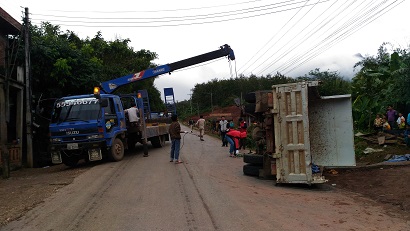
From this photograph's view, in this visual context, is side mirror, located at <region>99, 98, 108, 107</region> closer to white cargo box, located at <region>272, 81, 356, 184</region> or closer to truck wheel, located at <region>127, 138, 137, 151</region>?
truck wheel, located at <region>127, 138, 137, 151</region>

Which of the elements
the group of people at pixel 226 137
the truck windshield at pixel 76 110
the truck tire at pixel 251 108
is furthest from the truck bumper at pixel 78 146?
the truck tire at pixel 251 108

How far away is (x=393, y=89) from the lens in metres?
15.8

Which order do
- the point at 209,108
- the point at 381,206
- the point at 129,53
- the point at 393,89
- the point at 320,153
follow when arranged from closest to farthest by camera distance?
1. the point at 381,206
2. the point at 320,153
3. the point at 393,89
4. the point at 129,53
5. the point at 209,108

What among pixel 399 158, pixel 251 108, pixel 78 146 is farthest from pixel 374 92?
pixel 78 146

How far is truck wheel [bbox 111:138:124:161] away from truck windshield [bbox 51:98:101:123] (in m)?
1.24

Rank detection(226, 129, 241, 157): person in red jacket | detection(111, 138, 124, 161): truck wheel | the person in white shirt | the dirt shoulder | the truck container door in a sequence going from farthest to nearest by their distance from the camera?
the person in white shirt < detection(226, 129, 241, 157): person in red jacket < detection(111, 138, 124, 161): truck wheel < the truck container door < the dirt shoulder

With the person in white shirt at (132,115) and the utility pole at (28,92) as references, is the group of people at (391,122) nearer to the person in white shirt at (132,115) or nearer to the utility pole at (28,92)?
the person in white shirt at (132,115)

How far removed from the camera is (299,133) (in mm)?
8414

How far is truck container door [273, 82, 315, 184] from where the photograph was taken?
834cm

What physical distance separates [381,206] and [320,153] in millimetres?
2863

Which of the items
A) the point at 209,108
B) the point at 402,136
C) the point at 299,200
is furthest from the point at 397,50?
the point at 209,108

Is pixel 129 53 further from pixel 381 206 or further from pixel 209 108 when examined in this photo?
pixel 209 108

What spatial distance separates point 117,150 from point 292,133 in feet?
23.8

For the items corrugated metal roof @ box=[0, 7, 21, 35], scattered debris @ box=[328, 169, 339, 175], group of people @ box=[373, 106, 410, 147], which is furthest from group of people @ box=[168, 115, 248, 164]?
corrugated metal roof @ box=[0, 7, 21, 35]
